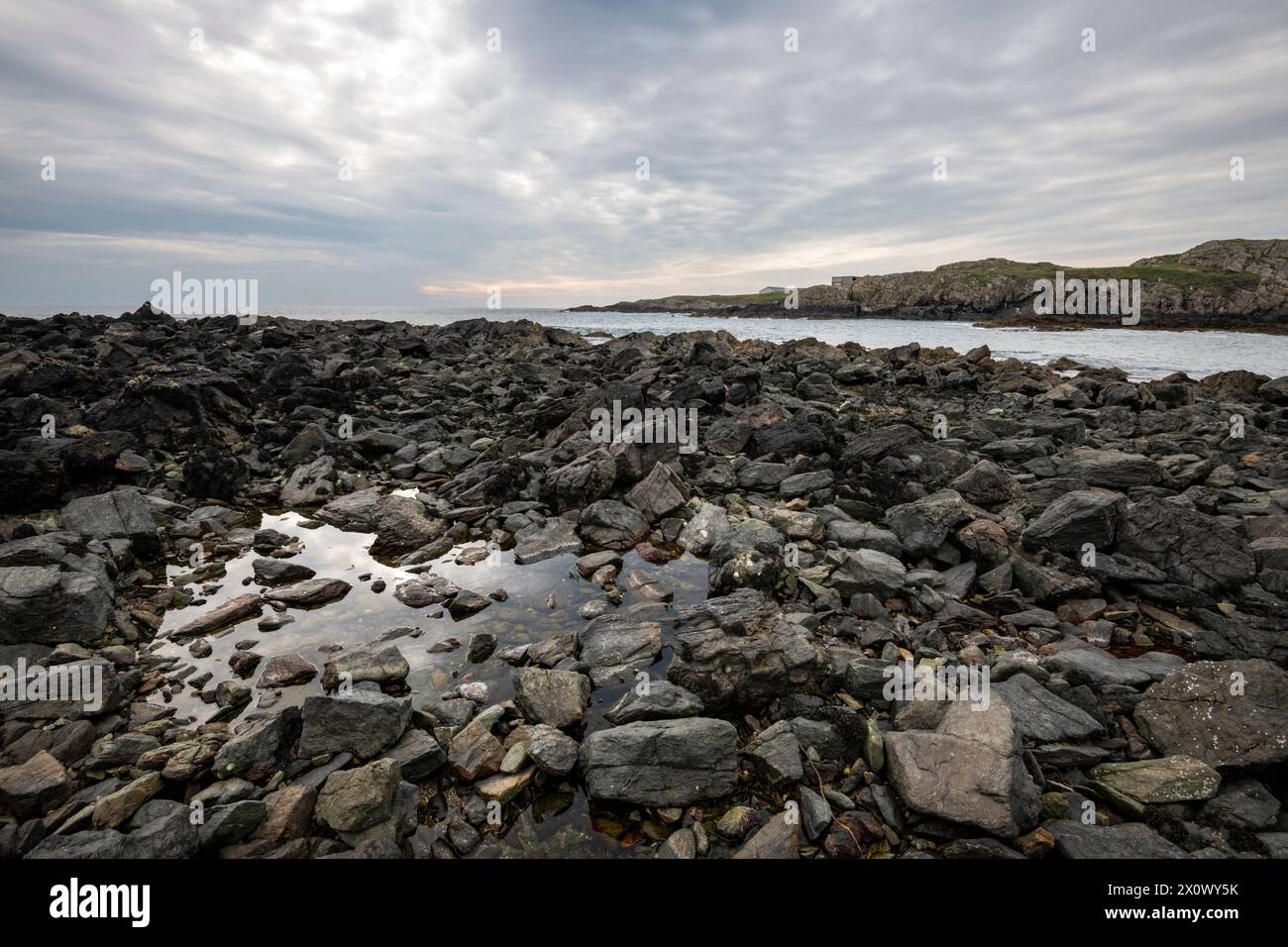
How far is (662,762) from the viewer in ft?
16.5

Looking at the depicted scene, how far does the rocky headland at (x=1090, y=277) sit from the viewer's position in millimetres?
88250

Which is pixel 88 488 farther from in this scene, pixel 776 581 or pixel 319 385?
pixel 776 581

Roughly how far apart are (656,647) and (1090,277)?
527ft

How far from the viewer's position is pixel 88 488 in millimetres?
11703

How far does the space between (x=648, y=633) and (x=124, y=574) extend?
8.24 meters

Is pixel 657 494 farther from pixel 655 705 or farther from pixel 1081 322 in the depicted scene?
pixel 1081 322

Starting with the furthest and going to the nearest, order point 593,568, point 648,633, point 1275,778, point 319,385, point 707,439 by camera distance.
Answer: point 319,385 < point 707,439 < point 593,568 < point 648,633 < point 1275,778

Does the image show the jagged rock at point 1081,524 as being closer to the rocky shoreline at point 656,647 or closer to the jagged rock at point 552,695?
the rocky shoreline at point 656,647

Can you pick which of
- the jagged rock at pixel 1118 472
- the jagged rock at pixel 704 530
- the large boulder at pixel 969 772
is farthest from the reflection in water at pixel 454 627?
the jagged rock at pixel 1118 472

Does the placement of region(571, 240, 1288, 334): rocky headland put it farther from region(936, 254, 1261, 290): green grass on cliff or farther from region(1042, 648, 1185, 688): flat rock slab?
region(1042, 648, 1185, 688): flat rock slab

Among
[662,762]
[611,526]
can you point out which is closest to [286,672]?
[662,762]

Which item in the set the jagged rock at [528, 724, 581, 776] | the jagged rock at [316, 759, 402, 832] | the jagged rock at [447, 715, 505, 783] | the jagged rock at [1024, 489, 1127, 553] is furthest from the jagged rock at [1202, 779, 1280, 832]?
the jagged rock at [316, 759, 402, 832]
